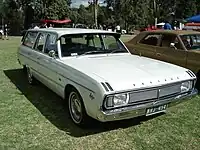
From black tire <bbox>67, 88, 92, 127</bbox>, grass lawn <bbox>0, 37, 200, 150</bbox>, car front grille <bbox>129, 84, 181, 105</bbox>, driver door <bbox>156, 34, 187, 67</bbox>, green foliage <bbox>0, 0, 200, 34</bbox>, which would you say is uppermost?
green foliage <bbox>0, 0, 200, 34</bbox>

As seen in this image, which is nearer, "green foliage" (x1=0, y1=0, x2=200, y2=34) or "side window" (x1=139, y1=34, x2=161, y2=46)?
"side window" (x1=139, y1=34, x2=161, y2=46)

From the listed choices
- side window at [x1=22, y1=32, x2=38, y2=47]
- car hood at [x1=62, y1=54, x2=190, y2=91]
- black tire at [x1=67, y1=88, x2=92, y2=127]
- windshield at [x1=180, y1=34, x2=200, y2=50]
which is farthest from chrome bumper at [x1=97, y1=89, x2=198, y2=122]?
side window at [x1=22, y1=32, x2=38, y2=47]

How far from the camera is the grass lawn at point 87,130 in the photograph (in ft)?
13.6

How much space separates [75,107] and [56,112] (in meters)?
0.79

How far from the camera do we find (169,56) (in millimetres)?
7617

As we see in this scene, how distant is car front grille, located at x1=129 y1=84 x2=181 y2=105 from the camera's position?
4.14 m

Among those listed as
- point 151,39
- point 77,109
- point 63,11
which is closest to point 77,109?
point 77,109

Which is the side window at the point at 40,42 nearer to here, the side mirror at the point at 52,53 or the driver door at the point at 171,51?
A: the side mirror at the point at 52,53

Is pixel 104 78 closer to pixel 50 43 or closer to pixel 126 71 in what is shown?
pixel 126 71

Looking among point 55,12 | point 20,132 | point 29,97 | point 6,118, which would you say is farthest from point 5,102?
point 55,12

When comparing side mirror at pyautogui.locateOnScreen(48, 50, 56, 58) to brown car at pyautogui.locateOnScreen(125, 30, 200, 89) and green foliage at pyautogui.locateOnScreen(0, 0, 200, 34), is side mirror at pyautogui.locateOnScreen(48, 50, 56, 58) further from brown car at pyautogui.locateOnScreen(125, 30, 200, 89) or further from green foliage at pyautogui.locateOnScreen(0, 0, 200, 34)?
green foliage at pyautogui.locateOnScreen(0, 0, 200, 34)

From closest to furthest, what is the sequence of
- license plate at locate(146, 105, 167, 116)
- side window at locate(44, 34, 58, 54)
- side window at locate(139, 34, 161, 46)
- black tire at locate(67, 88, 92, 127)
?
1. license plate at locate(146, 105, 167, 116)
2. black tire at locate(67, 88, 92, 127)
3. side window at locate(44, 34, 58, 54)
4. side window at locate(139, 34, 161, 46)

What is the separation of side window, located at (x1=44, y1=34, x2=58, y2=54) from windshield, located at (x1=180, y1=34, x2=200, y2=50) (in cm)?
347

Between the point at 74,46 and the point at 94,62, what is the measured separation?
755 mm
